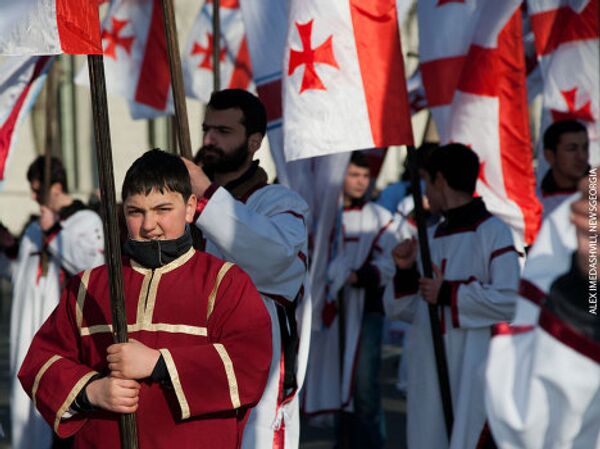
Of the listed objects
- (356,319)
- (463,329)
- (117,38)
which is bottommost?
(356,319)

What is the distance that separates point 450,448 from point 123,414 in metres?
2.25

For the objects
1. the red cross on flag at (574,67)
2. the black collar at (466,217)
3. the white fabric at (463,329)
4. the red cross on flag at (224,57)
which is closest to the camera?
the white fabric at (463,329)

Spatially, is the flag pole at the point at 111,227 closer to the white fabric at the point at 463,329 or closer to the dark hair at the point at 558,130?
the white fabric at the point at 463,329

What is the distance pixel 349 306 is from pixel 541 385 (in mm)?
5931

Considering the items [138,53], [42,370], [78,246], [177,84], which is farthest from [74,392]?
[138,53]

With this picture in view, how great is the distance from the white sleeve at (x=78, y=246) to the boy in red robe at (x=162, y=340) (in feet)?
13.4

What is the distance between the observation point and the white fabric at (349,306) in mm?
8414

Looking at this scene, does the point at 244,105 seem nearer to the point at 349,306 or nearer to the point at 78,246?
the point at 78,246

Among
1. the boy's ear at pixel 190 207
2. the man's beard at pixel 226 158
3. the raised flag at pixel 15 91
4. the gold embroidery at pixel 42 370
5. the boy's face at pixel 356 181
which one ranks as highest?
the raised flag at pixel 15 91

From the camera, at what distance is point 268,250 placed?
4.68 meters

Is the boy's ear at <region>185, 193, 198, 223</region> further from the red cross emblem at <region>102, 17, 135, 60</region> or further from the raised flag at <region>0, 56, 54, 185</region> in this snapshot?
the red cross emblem at <region>102, 17, 135, 60</region>

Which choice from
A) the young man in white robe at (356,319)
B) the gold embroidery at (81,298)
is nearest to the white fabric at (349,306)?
the young man in white robe at (356,319)

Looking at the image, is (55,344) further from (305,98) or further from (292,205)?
(305,98)

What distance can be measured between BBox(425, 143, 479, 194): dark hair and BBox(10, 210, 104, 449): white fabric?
A: 268cm
